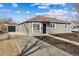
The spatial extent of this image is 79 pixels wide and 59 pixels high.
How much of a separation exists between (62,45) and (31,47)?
0.52 m

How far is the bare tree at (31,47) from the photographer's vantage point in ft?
14.7

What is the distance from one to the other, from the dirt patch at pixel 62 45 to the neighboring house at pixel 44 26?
4.2 inches

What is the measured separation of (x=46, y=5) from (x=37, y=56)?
85 centimetres

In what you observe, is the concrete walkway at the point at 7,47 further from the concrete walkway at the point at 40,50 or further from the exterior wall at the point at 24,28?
the exterior wall at the point at 24,28

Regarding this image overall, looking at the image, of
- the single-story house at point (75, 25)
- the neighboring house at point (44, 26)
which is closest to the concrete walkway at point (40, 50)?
the neighboring house at point (44, 26)

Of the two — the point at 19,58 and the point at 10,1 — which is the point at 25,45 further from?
the point at 10,1

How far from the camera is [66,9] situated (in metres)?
4.48

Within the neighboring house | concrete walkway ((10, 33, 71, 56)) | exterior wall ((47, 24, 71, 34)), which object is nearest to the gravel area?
concrete walkway ((10, 33, 71, 56))

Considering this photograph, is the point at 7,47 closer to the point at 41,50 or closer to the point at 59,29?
the point at 41,50

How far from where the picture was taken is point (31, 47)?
4488 mm

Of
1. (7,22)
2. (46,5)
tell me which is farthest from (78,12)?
(7,22)

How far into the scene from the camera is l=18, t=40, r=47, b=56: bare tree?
14.7 ft

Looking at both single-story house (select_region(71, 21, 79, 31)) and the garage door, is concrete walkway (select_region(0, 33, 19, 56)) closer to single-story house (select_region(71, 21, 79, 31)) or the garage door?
the garage door

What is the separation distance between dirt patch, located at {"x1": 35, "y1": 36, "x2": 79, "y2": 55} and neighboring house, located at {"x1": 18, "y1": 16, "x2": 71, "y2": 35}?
11 centimetres
